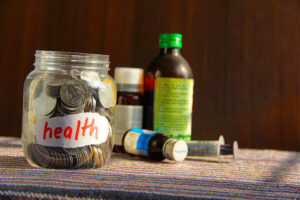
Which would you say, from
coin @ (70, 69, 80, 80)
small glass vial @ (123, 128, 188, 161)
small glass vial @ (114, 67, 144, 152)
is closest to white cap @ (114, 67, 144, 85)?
small glass vial @ (114, 67, 144, 152)

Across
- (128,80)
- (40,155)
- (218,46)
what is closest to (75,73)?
(40,155)

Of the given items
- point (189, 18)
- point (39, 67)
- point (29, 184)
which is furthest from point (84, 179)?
point (189, 18)

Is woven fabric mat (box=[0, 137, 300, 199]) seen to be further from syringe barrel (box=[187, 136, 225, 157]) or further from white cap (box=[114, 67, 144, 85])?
white cap (box=[114, 67, 144, 85])

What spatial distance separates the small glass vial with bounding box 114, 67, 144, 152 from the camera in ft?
2.75

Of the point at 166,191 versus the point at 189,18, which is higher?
the point at 189,18

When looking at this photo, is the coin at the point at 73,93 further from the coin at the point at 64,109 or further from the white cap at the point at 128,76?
the white cap at the point at 128,76

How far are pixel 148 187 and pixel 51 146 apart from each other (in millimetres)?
180

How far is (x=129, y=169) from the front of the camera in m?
0.62

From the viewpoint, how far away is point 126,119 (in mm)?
836

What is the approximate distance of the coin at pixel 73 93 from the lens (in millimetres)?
572

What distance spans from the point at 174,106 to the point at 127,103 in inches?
4.2

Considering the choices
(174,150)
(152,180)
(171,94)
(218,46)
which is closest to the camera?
(152,180)

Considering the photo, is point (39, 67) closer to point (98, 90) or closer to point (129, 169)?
point (98, 90)

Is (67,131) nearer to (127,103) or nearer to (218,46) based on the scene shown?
(127,103)
